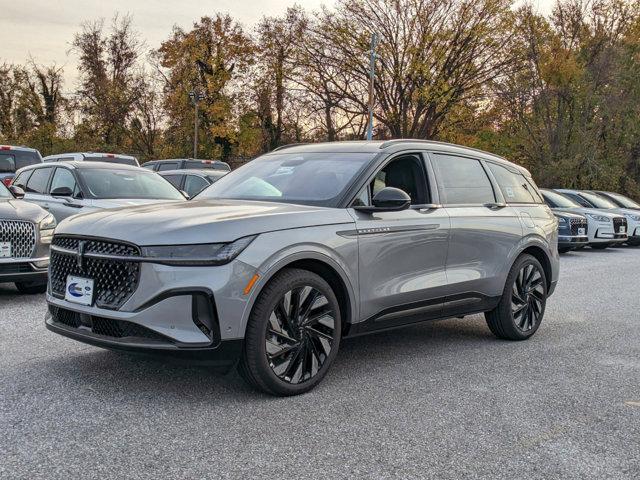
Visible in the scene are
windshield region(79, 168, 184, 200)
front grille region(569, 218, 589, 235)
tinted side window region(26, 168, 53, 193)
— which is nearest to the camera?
windshield region(79, 168, 184, 200)

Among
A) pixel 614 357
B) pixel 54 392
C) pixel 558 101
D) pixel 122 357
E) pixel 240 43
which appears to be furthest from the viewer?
pixel 240 43

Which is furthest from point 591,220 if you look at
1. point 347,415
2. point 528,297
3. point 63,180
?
point 347,415

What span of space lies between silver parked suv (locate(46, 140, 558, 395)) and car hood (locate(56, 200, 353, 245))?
1 cm

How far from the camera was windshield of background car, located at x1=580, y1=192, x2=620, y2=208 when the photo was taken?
1957cm

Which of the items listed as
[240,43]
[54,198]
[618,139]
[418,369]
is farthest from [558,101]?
[418,369]

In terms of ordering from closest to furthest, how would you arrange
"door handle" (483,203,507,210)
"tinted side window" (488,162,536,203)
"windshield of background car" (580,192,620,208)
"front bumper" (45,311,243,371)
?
1. "front bumper" (45,311,243,371)
2. "door handle" (483,203,507,210)
3. "tinted side window" (488,162,536,203)
4. "windshield of background car" (580,192,620,208)

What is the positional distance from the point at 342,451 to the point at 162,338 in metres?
1.21

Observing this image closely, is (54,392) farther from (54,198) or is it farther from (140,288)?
(54,198)

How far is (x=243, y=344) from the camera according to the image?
4102 mm

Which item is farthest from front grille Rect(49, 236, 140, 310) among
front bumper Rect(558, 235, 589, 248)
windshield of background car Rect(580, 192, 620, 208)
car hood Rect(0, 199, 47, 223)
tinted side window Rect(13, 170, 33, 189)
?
windshield of background car Rect(580, 192, 620, 208)

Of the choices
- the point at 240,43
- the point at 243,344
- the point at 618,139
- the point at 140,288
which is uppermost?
the point at 240,43

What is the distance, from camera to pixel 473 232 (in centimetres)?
577

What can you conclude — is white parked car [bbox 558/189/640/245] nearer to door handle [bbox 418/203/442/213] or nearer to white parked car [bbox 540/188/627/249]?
white parked car [bbox 540/188/627/249]

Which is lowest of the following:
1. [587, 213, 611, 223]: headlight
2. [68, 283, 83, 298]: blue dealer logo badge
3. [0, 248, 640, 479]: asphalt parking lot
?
[0, 248, 640, 479]: asphalt parking lot
